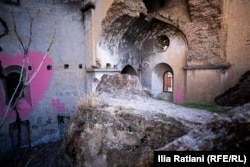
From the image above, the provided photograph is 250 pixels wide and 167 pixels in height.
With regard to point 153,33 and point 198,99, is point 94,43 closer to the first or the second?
point 153,33

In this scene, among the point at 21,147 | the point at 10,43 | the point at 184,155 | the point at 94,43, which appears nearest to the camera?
the point at 184,155

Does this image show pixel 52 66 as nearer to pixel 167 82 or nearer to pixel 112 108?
pixel 112 108

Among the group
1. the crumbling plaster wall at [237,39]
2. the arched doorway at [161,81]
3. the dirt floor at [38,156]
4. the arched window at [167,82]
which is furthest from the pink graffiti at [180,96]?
the dirt floor at [38,156]

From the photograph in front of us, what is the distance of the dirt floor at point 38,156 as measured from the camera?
632 cm

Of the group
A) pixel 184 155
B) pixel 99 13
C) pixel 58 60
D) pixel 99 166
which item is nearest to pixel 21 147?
pixel 58 60

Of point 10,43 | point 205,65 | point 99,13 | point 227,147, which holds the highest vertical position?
point 99,13

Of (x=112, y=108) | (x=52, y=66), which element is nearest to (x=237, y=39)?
(x=112, y=108)

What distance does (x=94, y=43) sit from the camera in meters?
7.57

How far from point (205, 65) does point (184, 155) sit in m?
7.60

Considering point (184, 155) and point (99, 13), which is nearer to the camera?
point (184, 155)

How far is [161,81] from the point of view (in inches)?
428

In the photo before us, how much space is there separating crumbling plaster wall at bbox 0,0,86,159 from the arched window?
5201mm

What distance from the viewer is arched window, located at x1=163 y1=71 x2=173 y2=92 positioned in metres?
10.7

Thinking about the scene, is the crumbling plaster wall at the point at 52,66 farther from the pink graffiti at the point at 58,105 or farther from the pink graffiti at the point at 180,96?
the pink graffiti at the point at 180,96
